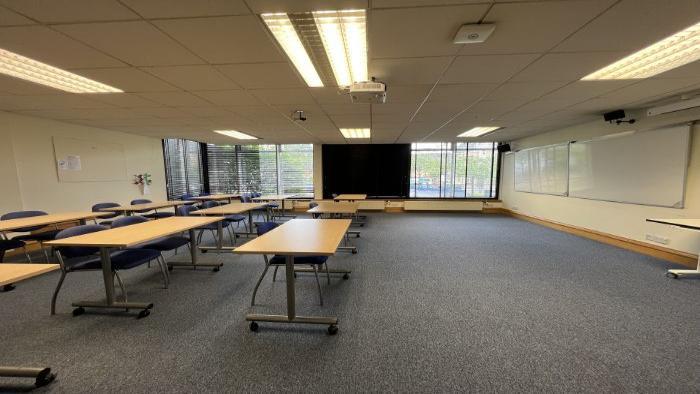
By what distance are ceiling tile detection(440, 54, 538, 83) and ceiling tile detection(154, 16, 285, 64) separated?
1.72 metres

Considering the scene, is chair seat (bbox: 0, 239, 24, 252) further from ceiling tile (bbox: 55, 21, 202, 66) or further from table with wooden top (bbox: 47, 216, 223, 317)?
ceiling tile (bbox: 55, 21, 202, 66)

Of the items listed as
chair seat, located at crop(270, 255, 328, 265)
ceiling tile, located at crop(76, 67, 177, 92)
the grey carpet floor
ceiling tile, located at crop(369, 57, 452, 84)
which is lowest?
the grey carpet floor

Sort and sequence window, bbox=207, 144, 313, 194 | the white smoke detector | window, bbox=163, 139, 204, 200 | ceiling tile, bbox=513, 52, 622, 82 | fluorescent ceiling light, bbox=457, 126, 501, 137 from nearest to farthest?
the white smoke detector
ceiling tile, bbox=513, 52, 622, 82
fluorescent ceiling light, bbox=457, 126, 501, 137
window, bbox=163, 139, 204, 200
window, bbox=207, 144, 313, 194

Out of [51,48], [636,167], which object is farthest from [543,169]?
[51,48]

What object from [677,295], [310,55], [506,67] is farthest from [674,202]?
[310,55]

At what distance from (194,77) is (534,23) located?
10.3 feet

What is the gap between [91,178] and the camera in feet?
17.5

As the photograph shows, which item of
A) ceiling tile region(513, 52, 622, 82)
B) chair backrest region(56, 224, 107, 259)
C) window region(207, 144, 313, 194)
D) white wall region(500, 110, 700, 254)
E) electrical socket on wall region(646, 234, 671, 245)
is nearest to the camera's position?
ceiling tile region(513, 52, 622, 82)

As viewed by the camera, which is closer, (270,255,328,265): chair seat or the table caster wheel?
the table caster wheel

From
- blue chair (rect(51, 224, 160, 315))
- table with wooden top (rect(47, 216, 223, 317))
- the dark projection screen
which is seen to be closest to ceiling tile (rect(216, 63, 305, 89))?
table with wooden top (rect(47, 216, 223, 317))

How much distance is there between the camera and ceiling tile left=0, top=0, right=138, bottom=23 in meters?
1.52

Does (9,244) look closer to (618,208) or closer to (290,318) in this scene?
(290,318)

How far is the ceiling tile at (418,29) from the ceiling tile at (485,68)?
298mm

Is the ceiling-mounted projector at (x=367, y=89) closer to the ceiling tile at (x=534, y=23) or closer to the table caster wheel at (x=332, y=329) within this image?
the ceiling tile at (x=534, y=23)
